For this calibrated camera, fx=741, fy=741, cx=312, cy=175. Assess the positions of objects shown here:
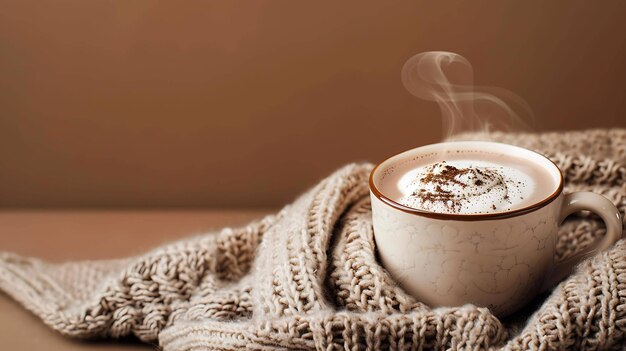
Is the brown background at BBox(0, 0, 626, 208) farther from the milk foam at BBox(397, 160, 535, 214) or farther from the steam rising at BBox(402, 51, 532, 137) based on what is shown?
the milk foam at BBox(397, 160, 535, 214)

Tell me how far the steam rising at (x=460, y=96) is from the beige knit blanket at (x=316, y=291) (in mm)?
64

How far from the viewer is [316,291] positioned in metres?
0.62

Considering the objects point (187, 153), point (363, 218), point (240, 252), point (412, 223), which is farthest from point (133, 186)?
point (412, 223)

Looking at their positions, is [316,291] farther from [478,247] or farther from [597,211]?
[597,211]

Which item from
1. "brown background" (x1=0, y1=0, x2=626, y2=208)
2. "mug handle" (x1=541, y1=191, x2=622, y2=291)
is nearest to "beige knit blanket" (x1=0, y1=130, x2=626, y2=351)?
"mug handle" (x1=541, y1=191, x2=622, y2=291)

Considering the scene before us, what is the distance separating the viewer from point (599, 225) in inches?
28.3

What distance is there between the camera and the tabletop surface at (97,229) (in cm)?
93

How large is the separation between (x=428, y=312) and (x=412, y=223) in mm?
73

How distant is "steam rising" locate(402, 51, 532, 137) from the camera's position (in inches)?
32.3

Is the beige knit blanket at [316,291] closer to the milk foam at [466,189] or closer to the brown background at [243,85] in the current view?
the milk foam at [466,189]

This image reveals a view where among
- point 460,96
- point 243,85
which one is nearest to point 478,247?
point 460,96

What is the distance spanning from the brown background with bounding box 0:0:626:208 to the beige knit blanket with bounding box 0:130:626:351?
0.82 feet

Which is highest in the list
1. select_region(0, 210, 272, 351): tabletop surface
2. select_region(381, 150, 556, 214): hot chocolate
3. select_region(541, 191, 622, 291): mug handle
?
select_region(0, 210, 272, 351): tabletop surface

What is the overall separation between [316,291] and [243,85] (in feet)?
1.74
